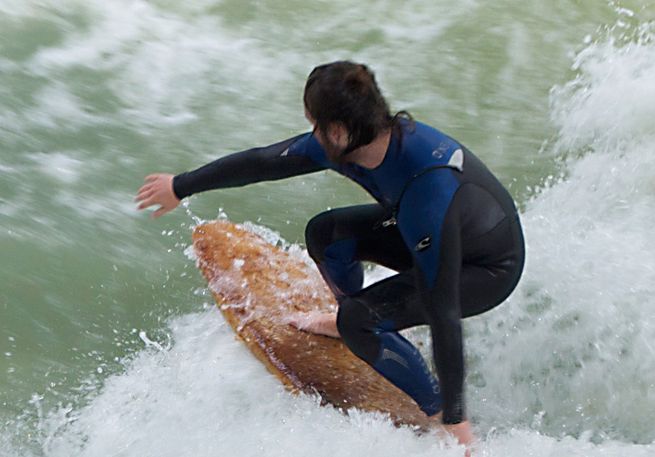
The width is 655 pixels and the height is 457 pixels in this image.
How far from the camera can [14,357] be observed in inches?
128

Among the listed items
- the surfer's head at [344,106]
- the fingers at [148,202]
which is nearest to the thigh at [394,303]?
the surfer's head at [344,106]

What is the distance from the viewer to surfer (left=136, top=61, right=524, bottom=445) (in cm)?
221

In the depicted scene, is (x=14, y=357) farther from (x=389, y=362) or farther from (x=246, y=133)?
→ (x=246, y=133)

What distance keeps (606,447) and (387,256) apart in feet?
A: 2.55

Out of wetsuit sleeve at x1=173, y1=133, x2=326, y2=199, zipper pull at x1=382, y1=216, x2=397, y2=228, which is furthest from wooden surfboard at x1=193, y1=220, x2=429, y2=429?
wetsuit sleeve at x1=173, y1=133, x2=326, y2=199

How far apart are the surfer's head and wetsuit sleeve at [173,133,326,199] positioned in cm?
33

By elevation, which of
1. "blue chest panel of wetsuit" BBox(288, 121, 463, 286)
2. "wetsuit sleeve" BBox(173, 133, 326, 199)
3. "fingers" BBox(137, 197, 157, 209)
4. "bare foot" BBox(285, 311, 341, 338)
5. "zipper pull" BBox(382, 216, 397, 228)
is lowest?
"bare foot" BBox(285, 311, 341, 338)

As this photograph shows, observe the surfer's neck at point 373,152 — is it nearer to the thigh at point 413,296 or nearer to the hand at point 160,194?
the thigh at point 413,296

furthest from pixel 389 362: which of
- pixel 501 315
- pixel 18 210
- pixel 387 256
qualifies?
pixel 18 210

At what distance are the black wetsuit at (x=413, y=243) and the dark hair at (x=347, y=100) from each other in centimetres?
13

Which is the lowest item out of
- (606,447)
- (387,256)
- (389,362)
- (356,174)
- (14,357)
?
(14,357)

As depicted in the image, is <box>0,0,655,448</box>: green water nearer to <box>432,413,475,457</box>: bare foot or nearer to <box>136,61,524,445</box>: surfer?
<box>136,61,524,445</box>: surfer

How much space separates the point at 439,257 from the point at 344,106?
400 mm

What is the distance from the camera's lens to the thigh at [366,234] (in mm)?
2727
